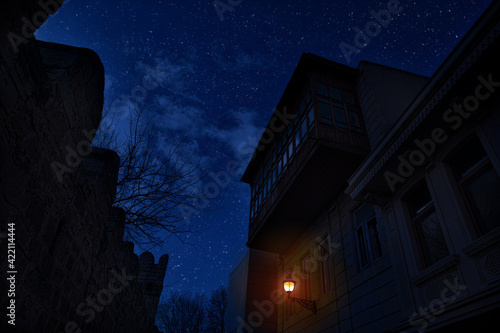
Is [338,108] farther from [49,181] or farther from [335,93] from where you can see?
[49,181]

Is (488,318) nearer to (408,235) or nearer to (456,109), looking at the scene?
(408,235)

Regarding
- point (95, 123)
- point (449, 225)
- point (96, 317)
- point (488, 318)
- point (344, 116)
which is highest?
point (344, 116)

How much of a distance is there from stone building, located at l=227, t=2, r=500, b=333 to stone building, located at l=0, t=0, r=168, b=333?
612cm

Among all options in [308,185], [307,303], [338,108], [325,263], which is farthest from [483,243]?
[307,303]

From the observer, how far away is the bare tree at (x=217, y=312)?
34625 mm

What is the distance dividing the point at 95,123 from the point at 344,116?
8.48m

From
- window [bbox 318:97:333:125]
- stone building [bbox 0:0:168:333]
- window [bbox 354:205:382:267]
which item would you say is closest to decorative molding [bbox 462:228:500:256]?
window [bbox 354:205:382:267]

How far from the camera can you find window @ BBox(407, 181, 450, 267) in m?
6.39

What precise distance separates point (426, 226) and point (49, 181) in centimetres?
724

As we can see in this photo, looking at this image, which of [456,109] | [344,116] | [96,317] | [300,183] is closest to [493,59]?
[456,109]

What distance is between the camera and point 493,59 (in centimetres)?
537

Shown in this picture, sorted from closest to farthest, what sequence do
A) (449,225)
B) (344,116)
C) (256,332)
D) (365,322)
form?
(449,225) < (365,322) < (344,116) < (256,332)

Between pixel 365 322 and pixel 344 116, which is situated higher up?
pixel 344 116

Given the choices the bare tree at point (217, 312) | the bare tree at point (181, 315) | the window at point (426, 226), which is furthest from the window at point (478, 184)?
the bare tree at point (181, 315)
